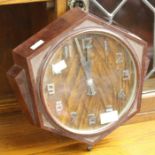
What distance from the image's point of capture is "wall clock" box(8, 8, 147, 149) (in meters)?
1.00

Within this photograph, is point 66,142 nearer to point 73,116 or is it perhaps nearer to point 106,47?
point 73,116

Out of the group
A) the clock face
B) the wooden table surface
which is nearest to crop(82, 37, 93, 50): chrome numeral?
the clock face

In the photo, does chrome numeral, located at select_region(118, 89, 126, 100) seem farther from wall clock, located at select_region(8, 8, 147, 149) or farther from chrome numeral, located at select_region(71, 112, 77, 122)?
chrome numeral, located at select_region(71, 112, 77, 122)

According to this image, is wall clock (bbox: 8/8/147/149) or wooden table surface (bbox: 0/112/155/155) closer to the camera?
wall clock (bbox: 8/8/147/149)

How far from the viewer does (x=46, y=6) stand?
1122 millimetres

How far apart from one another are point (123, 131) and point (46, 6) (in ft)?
1.39

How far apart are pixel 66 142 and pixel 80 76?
8.8 inches

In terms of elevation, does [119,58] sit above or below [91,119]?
above

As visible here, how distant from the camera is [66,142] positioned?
47.0 inches

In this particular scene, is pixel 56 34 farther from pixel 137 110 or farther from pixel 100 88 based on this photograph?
pixel 137 110

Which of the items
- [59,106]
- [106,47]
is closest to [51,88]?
[59,106]

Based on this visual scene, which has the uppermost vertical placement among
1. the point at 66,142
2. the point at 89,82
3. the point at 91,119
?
the point at 89,82

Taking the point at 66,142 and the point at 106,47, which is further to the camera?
the point at 66,142

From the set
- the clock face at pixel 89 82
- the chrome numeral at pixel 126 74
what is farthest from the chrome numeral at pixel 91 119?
the chrome numeral at pixel 126 74
